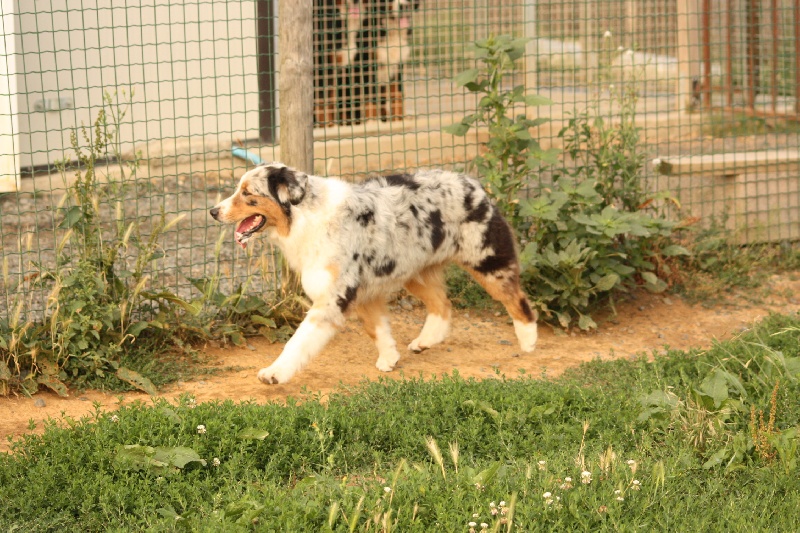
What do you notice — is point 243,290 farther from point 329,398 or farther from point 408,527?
point 408,527

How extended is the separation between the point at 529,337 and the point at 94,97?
5.19m

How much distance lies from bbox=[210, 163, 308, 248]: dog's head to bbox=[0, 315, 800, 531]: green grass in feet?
3.54

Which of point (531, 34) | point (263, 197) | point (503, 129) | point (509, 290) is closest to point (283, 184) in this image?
point (263, 197)

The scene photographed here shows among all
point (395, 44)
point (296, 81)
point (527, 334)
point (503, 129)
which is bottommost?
point (527, 334)

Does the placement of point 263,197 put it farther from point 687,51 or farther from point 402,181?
point 687,51

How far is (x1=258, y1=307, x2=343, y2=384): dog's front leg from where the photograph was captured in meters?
5.75

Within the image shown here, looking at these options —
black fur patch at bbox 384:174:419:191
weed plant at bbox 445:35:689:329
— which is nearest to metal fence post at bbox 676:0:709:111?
weed plant at bbox 445:35:689:329

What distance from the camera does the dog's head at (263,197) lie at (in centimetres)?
587

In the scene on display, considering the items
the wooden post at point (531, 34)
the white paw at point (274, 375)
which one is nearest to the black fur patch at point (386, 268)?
the white paw at point (274, 375)

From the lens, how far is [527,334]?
703 cm

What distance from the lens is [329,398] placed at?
18.8ft

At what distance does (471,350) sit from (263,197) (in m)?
2.04

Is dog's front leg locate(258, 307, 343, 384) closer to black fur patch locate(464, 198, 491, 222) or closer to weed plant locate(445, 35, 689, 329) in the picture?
black fur patch locate(464, 198, 491, 222)

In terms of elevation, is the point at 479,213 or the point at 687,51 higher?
the point at 687,51
